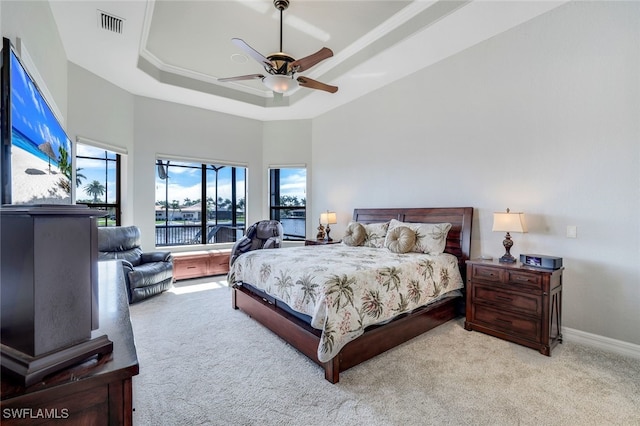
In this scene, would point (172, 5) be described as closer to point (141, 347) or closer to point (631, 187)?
point (141, 347)

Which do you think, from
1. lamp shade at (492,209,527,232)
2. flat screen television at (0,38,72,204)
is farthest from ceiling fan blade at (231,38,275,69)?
lamp shade at (492,209,527,232)

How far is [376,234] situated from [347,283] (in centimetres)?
197

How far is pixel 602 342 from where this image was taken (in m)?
2.68

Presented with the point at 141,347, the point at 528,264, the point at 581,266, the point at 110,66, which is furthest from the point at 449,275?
the point at 110,66

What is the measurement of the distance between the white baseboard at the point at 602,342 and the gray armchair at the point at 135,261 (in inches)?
196

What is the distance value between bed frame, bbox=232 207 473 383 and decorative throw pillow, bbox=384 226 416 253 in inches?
21.4

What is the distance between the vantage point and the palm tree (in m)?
4.58

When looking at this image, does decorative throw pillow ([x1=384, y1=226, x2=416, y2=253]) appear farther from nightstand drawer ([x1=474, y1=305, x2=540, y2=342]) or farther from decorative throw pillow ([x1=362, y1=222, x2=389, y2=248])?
nightstand drawer ([x1=474, y1=305, x2=540, y2=342])

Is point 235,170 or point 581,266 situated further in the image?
point 235,170

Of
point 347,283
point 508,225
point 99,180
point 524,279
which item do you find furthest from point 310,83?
point 99,180

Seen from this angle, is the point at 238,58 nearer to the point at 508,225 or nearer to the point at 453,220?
the point at 453,220

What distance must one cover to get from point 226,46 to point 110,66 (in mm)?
1636

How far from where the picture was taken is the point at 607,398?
6.48 feet

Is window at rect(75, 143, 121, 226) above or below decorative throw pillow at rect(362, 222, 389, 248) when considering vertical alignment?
above
